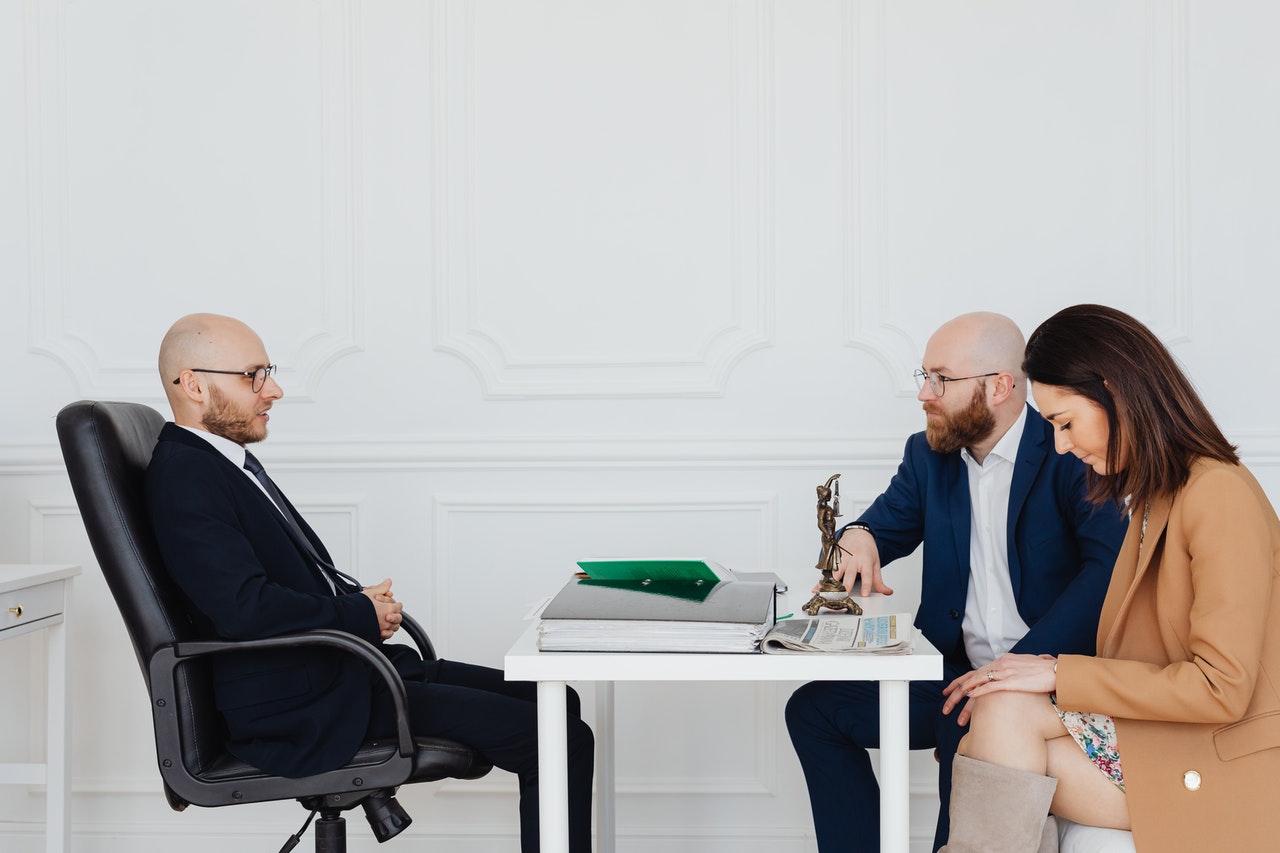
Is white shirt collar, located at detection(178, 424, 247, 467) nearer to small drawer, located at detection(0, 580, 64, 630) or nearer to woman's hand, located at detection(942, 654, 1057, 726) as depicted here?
small drawer, located at detection(0, 580, 64, 630)

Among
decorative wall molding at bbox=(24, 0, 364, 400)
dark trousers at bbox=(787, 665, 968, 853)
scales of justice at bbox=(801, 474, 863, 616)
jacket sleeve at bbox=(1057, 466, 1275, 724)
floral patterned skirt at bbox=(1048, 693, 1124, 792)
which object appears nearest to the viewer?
jacket sleeve at bbox=(1057, 466, 1275, 724)

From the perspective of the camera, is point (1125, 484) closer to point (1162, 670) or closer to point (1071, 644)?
point (1162, 670)

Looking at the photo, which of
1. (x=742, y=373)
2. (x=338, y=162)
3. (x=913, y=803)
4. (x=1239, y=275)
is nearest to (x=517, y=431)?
(x=742, y=373)

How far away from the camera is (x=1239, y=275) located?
298 centimetres

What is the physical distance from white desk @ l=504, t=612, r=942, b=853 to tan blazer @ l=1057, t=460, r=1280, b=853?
0.77ft

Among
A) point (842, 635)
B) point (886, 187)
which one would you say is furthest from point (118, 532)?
point (886, 187)

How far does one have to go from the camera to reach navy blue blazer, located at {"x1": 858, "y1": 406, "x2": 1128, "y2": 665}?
2018 millimetres

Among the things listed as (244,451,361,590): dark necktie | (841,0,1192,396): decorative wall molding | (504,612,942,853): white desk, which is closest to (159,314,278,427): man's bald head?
(244,451,361,590): dark necktie

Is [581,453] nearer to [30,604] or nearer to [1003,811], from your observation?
[30,604]

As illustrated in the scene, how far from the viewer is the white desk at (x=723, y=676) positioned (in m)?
1.52

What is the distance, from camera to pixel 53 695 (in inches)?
106

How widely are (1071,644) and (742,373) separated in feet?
4.30

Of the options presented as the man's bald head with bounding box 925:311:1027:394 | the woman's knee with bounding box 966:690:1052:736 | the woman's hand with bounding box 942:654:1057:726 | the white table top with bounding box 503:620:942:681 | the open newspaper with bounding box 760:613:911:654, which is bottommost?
the woman's knee with bounding box 966:690:1052:736

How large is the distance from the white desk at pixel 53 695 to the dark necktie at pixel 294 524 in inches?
28.3
